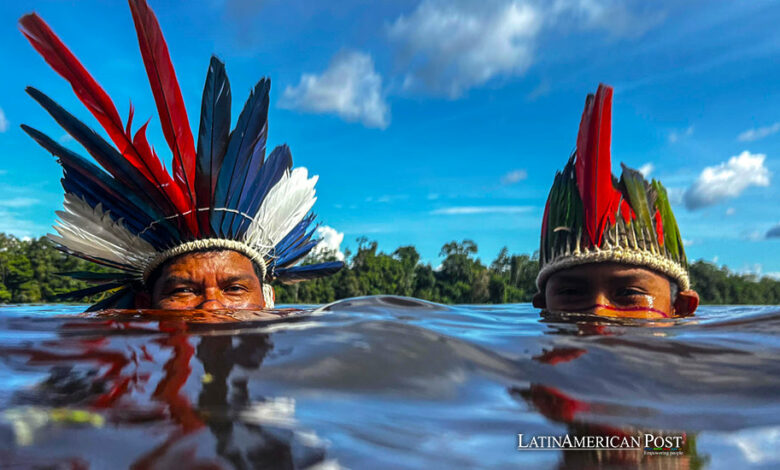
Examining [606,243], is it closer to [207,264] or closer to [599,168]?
[599,168]

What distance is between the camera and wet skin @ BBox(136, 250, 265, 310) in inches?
125

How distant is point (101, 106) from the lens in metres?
3.29

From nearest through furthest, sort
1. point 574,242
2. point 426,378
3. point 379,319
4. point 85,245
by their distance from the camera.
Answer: point 426,378 < point 379,319 < point 85,245 < point 574,242

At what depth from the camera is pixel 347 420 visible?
1198 mm

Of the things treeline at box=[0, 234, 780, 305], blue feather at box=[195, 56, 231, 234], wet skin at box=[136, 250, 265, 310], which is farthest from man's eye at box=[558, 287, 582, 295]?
treeline at box=[0, 234, 780, 305]

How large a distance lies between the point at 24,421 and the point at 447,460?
88cm

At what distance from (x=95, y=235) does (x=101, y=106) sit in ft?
2.68

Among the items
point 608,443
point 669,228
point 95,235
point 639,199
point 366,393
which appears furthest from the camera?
point 669,228

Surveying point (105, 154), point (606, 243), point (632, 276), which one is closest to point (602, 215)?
point (606, 243)

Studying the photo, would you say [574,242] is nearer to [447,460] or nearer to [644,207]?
[644,207]

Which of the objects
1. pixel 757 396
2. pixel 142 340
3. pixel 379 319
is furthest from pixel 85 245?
pixel 757 396

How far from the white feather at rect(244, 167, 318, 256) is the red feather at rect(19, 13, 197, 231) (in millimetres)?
464

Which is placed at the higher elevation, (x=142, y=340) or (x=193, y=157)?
(x=193, y=157)

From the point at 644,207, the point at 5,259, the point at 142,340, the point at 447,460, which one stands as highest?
the point at 5,259
